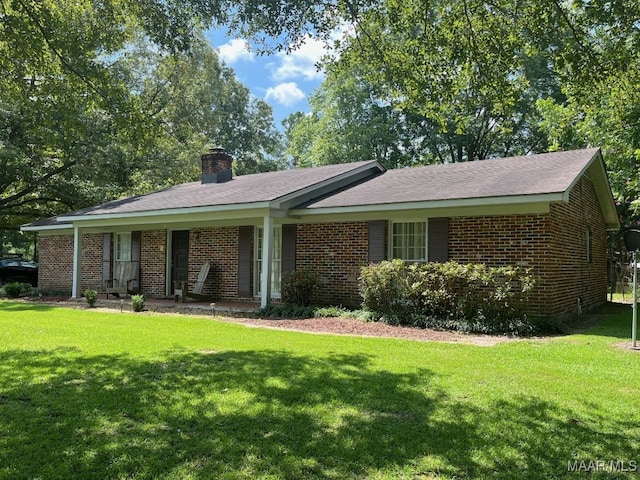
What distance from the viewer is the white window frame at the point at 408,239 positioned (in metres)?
11.2

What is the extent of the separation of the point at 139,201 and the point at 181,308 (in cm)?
583

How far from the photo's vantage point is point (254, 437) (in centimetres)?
364

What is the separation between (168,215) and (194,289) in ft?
7.48

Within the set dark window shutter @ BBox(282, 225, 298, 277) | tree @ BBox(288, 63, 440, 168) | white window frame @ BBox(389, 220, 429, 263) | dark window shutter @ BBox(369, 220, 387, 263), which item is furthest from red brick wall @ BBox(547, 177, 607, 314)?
tree @ BBox(288, 63, 440, 168)

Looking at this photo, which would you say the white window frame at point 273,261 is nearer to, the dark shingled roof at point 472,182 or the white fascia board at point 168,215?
the white fascia board at point 168,215

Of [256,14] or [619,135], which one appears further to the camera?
[619,135]

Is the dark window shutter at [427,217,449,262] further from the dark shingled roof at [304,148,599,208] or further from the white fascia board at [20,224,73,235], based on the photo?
the white fascia board at [20,224,73,235]

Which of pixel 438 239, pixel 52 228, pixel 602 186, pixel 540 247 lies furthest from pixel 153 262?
pixel 602 186

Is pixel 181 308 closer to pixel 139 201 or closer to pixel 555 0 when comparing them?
pixel 139 201

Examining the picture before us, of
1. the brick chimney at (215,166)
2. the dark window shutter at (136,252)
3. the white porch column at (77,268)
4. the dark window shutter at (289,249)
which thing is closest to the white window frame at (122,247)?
the dark window shutter at (136,252)

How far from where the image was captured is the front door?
15.2 meters

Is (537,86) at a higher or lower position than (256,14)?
higher

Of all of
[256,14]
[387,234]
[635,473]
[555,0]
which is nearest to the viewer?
[635,473]

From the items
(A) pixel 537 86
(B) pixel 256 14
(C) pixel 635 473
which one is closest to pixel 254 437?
(C) pixel 635 473
